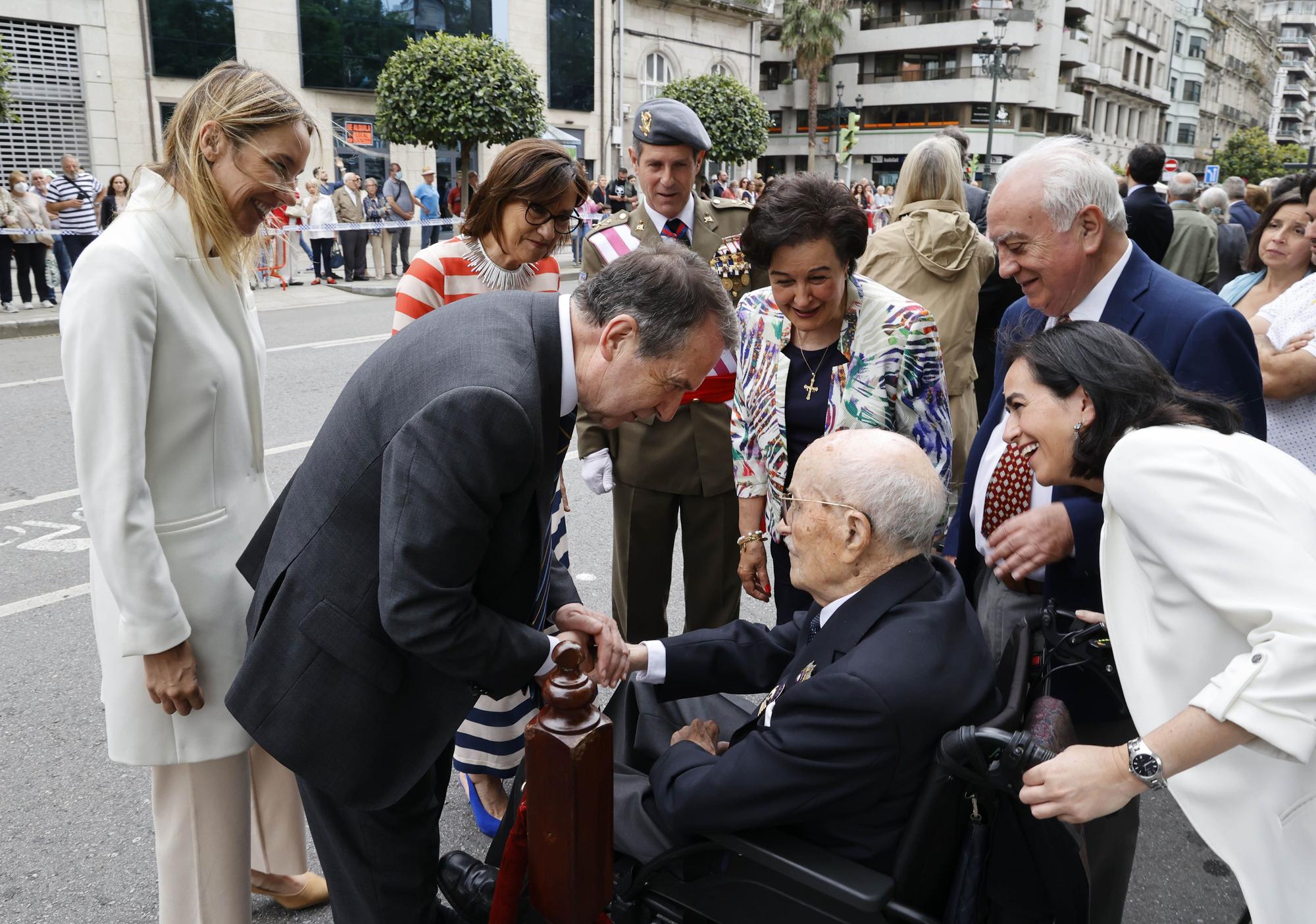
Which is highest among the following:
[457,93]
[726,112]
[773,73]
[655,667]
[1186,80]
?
[1186,80]

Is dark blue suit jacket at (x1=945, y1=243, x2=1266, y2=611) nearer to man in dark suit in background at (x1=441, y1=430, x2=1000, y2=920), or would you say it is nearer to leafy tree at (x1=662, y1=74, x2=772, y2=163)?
man in dark suit in background at (x1=441, y1=430, x2=1000, y2=920)

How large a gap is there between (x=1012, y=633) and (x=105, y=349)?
1.93m

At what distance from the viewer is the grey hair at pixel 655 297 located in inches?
67.5

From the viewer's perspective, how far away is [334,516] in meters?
1.75

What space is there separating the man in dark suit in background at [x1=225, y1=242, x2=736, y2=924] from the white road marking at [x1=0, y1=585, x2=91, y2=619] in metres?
2.98

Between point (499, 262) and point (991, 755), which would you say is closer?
point (991, 755)

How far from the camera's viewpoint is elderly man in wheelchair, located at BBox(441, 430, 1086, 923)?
1.74 metres

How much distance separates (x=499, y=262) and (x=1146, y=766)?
7.79 feet

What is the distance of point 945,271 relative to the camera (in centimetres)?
445

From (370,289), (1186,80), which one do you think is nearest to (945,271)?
(370,289)

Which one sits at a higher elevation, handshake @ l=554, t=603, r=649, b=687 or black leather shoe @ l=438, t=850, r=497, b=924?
handshake @ l=554, t=603, r=649, b=687

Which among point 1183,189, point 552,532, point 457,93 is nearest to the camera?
point 552,532

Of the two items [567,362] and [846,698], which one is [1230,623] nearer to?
[846,698]

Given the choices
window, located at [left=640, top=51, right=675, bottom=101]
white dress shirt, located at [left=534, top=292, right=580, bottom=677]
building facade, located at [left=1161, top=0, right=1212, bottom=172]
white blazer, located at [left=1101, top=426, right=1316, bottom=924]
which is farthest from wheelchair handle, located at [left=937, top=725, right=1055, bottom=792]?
building facade, located at [left=1161, top=0, right=1212, bottom=172]
